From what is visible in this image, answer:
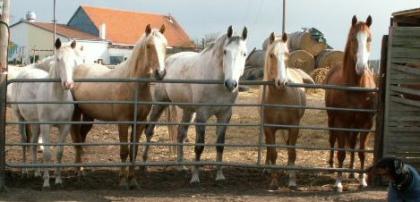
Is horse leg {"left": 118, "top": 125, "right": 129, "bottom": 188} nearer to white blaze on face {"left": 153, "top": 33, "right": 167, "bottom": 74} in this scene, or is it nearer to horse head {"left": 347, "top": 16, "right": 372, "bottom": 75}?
white blaze on face {"left": 153, "top": 33, "right": 167, "bottom": 74}

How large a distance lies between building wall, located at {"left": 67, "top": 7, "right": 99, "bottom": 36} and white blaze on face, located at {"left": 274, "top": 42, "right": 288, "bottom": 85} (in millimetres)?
51946

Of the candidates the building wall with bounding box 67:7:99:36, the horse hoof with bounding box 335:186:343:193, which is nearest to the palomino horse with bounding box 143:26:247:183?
the horse hoof with bounding box 335:186:343:193

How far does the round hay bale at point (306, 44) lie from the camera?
2641cm

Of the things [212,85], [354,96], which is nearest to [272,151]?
[212,85]

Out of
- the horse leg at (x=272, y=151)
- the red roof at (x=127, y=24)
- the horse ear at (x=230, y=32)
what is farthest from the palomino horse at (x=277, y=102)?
the red roof at (x=127, y=24)

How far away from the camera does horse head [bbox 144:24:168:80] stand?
669cm

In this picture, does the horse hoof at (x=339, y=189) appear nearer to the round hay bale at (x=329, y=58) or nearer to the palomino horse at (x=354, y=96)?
the palomino horse at (x=354, y=96)

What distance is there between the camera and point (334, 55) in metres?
25.2

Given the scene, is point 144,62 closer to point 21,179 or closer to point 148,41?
point 148,41

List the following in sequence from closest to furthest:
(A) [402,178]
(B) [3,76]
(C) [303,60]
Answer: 1. (A) [402,178]
2. (B) [3,76]
3. (C) [303,60]

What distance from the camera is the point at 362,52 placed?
6902 mm

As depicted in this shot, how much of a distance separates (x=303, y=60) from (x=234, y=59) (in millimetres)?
18385

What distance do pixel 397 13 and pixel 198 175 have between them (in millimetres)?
3473

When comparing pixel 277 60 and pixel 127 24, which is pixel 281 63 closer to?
pixel 277 60
